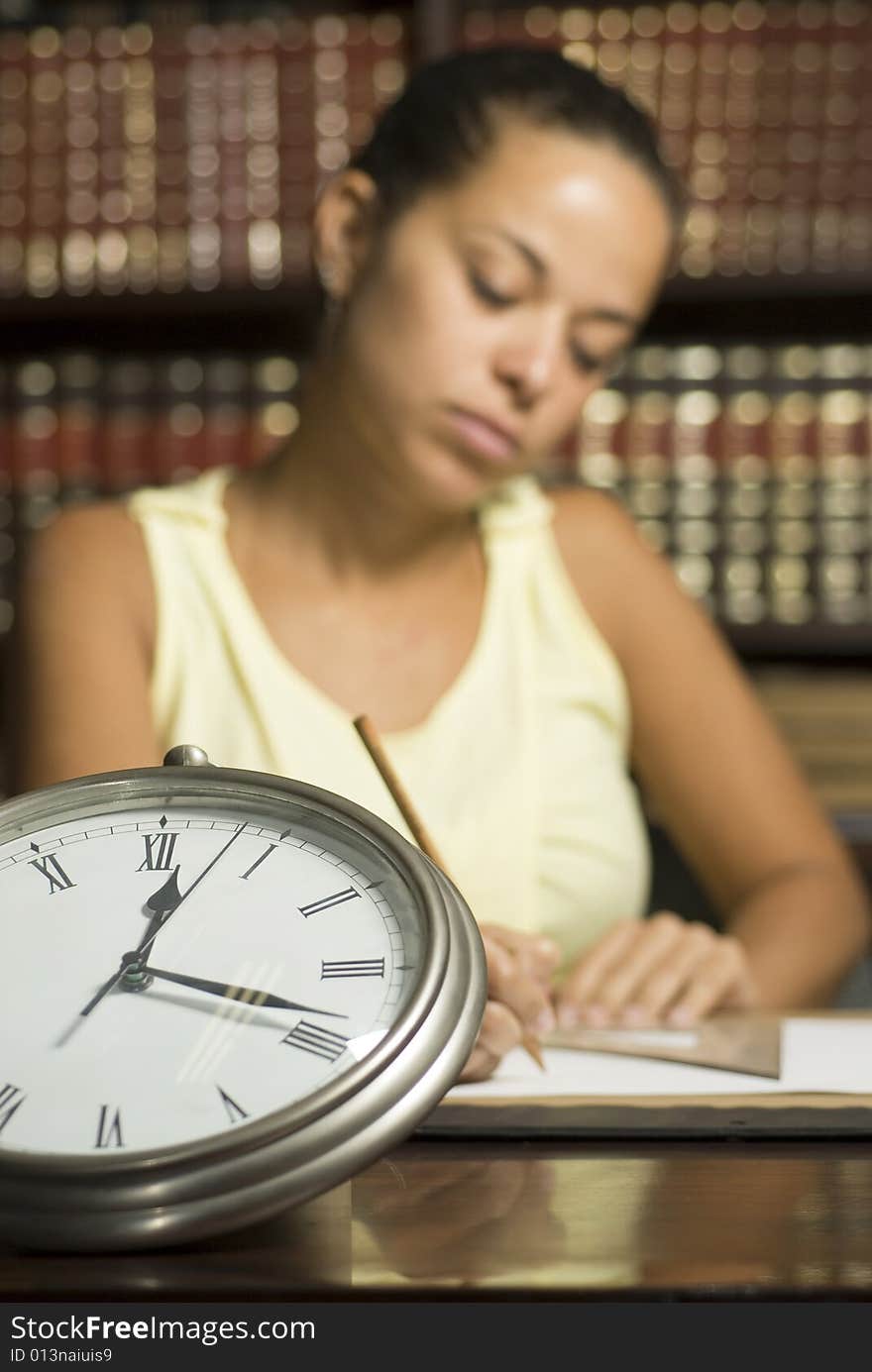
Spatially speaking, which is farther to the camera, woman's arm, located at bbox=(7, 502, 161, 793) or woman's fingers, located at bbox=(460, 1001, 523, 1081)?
woman's arm, located at bbox=(7, 502, 161, 793)

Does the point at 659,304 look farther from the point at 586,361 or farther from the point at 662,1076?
the point at 662,1076

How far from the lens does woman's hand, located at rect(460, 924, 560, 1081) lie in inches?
23.5

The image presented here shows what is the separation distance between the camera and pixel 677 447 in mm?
1864

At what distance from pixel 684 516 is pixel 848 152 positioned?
50 centimetres

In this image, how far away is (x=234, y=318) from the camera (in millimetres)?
1866

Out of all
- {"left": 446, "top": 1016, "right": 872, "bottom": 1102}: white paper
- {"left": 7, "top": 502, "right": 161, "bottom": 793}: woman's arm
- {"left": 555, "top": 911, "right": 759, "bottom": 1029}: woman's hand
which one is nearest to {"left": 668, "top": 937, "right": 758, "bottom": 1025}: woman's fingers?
{"left": 555, "top": 911, "right": 759, "bottom": 1029}: woman's hand

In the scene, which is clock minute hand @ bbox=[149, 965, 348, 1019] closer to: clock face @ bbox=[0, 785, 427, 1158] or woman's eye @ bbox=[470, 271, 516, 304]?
clock face @ bbox=[0, 785, 427, 1158]

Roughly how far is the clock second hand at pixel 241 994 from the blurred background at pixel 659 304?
141cm

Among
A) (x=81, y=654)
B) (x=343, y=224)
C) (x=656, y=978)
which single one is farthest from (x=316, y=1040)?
(x=343, y=224)

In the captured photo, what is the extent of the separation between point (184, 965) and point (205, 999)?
0.02 m

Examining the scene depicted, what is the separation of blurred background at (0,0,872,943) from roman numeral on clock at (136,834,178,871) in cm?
137

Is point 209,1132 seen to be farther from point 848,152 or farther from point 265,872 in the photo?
point 848,152

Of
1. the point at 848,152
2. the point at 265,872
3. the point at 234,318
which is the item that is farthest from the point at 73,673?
the point at 848,152

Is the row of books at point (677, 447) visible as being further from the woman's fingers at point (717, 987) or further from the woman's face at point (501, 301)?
the woman's fingers at point (717, 987)
